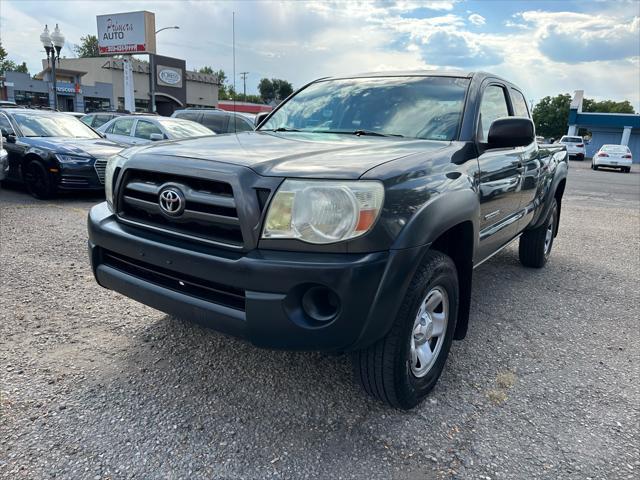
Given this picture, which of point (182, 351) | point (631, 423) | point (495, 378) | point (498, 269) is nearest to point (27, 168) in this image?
point (182, 351)

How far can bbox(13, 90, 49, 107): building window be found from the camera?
1505 inches

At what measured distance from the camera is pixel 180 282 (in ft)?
7.55

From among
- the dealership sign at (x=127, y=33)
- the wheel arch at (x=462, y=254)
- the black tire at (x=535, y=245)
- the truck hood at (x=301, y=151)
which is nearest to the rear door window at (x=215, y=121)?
the black tire at (x=535, y=245)

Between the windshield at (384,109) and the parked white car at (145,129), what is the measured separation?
21.0ft

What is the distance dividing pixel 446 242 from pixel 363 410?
998mm

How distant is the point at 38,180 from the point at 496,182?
7.21 metres

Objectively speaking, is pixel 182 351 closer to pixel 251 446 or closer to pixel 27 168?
pixel 251 446

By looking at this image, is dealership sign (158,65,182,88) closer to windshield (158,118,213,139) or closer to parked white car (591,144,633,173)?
parked white car (591,144,633,173)

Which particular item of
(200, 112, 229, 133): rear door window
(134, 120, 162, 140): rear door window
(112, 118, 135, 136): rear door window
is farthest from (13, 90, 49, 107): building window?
(134, 120, 162, 140): rear door window

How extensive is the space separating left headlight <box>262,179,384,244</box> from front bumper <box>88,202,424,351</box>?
88 millimetres

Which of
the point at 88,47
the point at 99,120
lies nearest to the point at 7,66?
the point at 88,47

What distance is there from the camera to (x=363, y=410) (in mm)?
2498

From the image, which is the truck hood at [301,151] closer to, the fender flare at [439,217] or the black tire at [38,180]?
the fender flare at [439,217]

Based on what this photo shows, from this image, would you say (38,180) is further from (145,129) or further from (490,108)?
(490,108)
